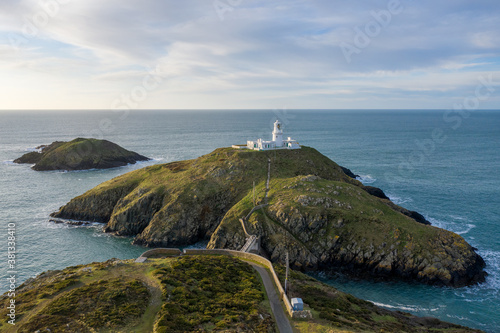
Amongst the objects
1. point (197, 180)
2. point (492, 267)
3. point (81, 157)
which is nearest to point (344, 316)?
point (492, 267)

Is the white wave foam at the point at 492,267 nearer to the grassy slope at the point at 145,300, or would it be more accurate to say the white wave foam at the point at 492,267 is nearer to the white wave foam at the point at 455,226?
the white wave foam at the point at 455,226

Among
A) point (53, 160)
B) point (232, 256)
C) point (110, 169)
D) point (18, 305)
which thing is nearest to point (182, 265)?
point (232, 256)

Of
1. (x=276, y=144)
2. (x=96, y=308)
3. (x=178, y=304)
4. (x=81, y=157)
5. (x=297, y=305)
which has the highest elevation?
(x=276, y=144)

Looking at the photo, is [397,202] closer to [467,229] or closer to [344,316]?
[467,229]

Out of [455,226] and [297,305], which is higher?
[297,305]

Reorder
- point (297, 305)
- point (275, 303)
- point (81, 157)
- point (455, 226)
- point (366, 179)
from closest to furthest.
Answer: point (297, 305)
point (275, 303)
point (455, 226)
point (366, 179)
point (81, 157)

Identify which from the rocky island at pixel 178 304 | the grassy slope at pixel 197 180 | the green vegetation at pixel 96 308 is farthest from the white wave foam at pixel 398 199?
the green vegetation at pixel 96 308

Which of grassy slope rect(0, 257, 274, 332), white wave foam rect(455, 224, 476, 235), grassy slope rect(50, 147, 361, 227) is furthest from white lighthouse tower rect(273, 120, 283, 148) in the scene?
grassy slope rect(0, 257, 274, 332)

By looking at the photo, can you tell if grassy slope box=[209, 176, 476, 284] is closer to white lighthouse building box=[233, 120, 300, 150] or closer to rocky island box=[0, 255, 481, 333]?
rocky island box=[0, 255, 481, 333]

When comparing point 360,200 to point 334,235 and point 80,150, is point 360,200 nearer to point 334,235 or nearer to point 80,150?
point 334,235
